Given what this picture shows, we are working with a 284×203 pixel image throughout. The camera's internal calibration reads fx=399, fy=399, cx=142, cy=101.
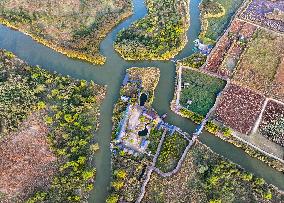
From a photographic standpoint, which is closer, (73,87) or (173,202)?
(173,202)

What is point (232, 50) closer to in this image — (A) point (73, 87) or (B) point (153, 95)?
(B) point (153, 95)

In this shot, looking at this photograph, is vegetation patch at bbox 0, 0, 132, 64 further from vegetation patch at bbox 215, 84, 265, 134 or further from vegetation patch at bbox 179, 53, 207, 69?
vegetation patch at bbox 215, 84, 265, 134

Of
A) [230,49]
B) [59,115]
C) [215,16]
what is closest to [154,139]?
[59,115]

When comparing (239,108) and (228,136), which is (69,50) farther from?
(228,136)

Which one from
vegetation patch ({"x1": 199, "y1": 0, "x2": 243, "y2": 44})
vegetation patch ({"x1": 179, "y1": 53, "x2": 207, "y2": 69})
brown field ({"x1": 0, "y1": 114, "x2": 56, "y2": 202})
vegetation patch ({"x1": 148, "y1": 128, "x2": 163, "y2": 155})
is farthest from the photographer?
vegetation patch ({"x1": 199, "y1": 0, "x2": 243, "y2": 44})

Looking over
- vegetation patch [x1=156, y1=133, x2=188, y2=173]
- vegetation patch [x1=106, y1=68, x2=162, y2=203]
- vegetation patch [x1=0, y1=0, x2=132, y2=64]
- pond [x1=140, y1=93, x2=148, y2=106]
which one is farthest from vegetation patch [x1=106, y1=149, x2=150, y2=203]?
vegetation patch [x1=0, y1=0, x2=132, y2=64]

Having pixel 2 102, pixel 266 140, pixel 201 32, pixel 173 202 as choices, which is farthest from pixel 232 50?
pixel 2 102
